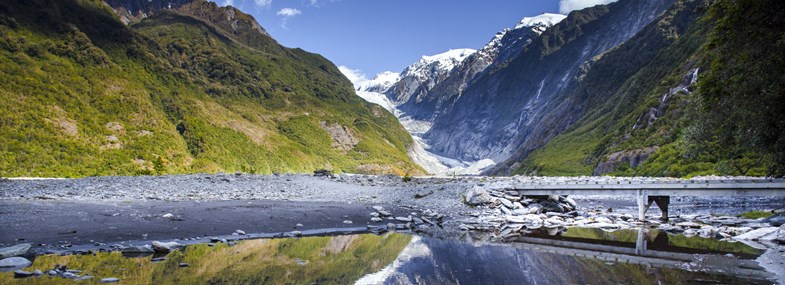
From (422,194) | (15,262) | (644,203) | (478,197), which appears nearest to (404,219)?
(478,197)

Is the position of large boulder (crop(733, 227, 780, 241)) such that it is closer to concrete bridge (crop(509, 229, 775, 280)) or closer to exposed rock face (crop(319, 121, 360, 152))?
concrete bridge (crop(509, 229, 775, 280))

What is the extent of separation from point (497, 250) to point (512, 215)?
1335 cm

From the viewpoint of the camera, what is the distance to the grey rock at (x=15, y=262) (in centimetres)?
1210

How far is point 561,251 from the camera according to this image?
18438 mm

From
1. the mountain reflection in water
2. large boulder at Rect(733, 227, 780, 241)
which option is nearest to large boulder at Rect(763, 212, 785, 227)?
large boulder at Rect(733, 227, 780, 241)

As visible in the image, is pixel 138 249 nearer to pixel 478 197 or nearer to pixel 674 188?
pixel 478 197

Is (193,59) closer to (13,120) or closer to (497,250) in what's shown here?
(13,120)

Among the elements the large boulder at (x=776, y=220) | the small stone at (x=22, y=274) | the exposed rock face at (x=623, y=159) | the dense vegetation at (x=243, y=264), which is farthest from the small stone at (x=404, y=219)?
the exposed rock face at (x=623, y=159)

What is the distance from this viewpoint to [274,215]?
26.8 meters

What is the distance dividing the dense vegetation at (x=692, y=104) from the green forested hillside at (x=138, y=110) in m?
67.0

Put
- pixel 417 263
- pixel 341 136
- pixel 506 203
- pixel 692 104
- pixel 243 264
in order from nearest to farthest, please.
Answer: pixel 243 264 < pixel 417 263 < pixel 692 104 < pixel 506 203 < pixel 341 136

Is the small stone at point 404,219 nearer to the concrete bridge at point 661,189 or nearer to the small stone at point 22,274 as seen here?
the concrete bridge at point 661,189

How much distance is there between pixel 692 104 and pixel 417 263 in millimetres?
20703

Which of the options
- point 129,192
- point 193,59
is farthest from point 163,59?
point 129,192
